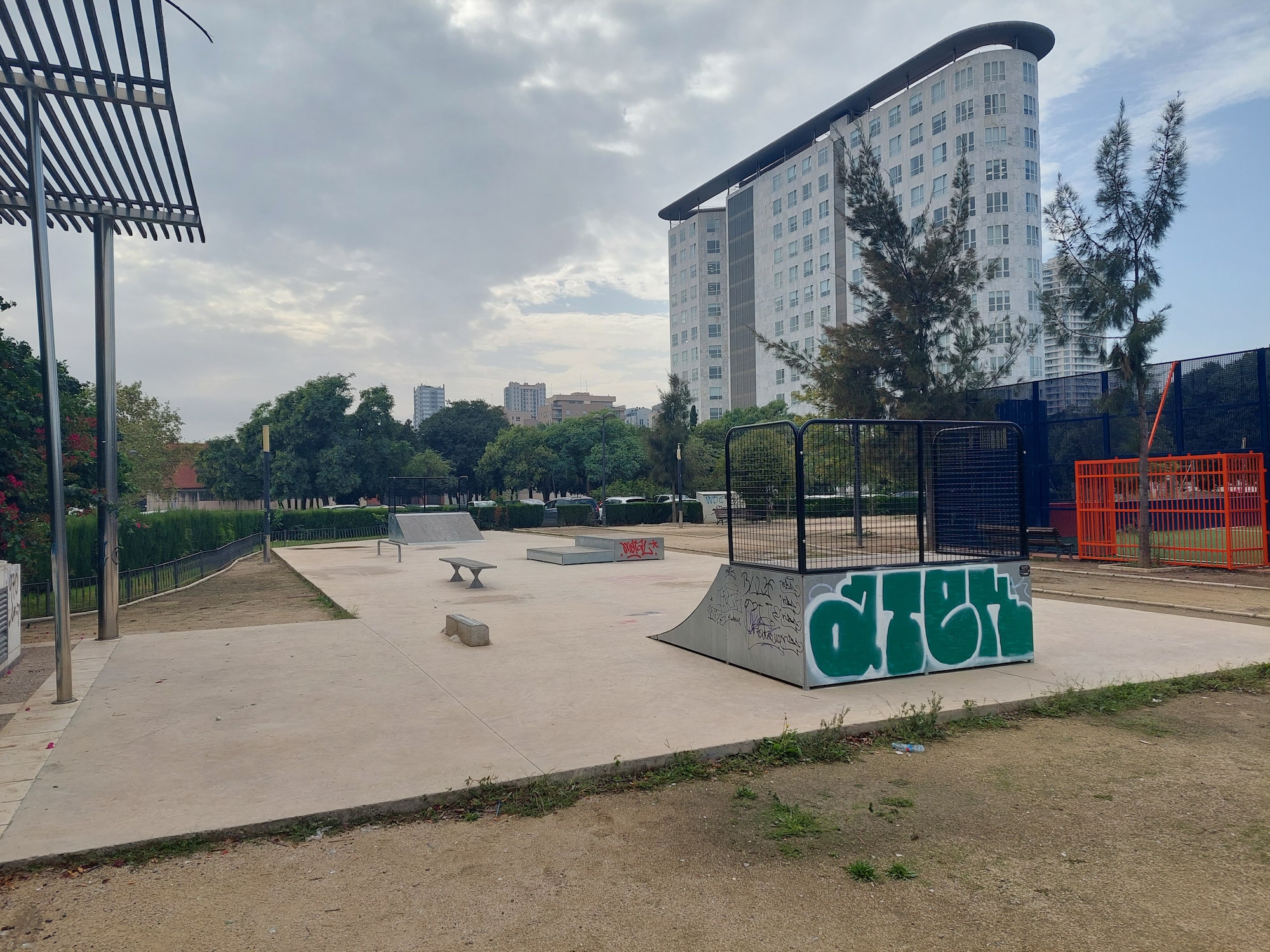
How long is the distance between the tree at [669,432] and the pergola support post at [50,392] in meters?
40.8

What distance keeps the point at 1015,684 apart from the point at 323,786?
5.83 metres

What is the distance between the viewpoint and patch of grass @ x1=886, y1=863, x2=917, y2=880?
3.74 metres

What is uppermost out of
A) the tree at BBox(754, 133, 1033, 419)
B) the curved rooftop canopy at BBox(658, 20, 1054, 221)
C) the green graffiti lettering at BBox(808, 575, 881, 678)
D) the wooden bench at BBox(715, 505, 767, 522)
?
the curved rooftop canopy at BBox(658, 20, 1054, 221)

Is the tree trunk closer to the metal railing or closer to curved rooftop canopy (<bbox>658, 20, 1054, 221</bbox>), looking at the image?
the metal railing

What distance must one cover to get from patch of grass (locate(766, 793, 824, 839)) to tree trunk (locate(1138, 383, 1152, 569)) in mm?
15409

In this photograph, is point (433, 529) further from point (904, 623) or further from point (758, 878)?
point (758, 878)

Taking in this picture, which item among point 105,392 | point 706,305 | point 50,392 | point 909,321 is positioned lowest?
point 50,392

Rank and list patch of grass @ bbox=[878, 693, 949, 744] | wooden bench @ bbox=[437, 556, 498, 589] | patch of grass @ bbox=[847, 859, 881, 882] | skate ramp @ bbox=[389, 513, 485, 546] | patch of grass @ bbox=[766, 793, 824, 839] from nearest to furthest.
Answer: patch of grass @ bbox=[847, 859, 881, 882], patch of grass @ bbox=[766, 793, 824, 839], patch of grass @ bbox=[878, 693, 949, 744], wooden bench @ bbox=[437, 556, 498, 589], skate ramp @ bbox=[389, 513, 485, 546]

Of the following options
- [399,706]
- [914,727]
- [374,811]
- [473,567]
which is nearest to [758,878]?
[374,811]

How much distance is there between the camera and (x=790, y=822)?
4.40 m

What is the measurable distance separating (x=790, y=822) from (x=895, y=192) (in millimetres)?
49842

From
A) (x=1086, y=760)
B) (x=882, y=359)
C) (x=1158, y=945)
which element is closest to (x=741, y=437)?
(x=1086, y=760)

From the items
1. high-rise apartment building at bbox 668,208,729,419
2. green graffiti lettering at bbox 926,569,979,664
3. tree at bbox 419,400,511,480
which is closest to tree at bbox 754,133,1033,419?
green graffiti lettering at bbox 926,569,979,664

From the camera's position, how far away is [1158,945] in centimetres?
314
